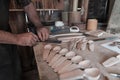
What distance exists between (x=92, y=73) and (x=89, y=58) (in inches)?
6.3

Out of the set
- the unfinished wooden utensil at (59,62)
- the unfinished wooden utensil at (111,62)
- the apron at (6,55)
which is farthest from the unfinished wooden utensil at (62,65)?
the apron at (6,55)

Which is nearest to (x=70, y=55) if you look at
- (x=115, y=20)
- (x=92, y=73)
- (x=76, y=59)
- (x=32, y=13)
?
(x=76, y=59)

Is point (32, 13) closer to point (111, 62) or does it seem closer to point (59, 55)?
point (59, 55)

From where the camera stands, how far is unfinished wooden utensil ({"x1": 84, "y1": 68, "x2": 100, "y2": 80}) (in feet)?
1.92

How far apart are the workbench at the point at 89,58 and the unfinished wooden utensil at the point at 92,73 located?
0.08 feet

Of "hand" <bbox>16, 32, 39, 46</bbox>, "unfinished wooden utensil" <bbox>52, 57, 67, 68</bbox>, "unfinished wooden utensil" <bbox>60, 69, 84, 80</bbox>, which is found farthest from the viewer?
"hand" <bbox>16, 32, 39, 46</bbox>

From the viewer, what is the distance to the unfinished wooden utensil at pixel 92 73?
59 cm

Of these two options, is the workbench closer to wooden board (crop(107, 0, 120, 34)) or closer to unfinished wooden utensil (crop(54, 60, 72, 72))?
Result: unfinished wooden utensil (crop(54, 60, 72, 72))

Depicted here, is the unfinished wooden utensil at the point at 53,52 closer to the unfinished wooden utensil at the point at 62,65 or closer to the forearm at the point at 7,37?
the unfinished wooden utensil at the point at 62,65

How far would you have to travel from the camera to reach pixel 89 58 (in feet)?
2.53

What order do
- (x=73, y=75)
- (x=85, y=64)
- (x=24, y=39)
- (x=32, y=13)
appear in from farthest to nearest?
1. (x=32, y=13)
2. (x=24, y=39)
3. (x=85, y=64)
4. (x=73, y=75)

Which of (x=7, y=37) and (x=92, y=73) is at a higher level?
(x=7, y=37)

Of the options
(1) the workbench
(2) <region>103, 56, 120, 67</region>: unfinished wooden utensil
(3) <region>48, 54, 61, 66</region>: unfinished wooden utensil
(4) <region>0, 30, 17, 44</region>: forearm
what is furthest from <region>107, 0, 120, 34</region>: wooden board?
(4) <region>0, 30, 17, 44</region>: forearm

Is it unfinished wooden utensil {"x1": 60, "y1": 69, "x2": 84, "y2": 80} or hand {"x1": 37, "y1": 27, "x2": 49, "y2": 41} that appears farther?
hand {"x1": 37, "y1": 27, "x2": 49, "y2": 41}
